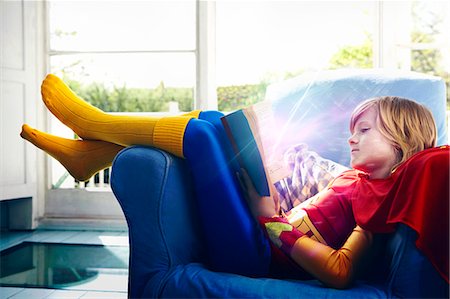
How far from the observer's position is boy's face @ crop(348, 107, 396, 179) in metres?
1.04

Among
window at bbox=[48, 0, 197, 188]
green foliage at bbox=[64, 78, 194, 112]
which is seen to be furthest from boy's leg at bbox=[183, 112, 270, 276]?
green foliage at bbox=[64, 78, 194, 112]

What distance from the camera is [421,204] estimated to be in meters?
0.90

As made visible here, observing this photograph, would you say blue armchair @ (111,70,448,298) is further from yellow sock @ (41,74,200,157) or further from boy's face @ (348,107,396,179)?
boy's face @ (348,107,396,179)

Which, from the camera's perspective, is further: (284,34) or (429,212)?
(284,34)

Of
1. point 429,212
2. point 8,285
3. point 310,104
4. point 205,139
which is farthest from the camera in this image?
point 8,285

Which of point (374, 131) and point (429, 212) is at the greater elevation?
point (374, 131)

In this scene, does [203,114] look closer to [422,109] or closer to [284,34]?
[422,109]

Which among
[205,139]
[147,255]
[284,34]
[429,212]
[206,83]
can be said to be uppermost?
[284,34]

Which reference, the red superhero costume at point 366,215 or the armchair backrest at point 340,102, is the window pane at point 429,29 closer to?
the armchair backrest at point 340,102

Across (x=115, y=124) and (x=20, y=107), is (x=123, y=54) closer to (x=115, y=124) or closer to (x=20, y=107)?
(x=20, y=107)

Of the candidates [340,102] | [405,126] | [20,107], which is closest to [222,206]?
[405,126]

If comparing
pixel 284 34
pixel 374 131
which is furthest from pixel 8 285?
pixel 284 34

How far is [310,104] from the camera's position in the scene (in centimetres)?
159

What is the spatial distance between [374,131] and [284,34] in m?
2.35
